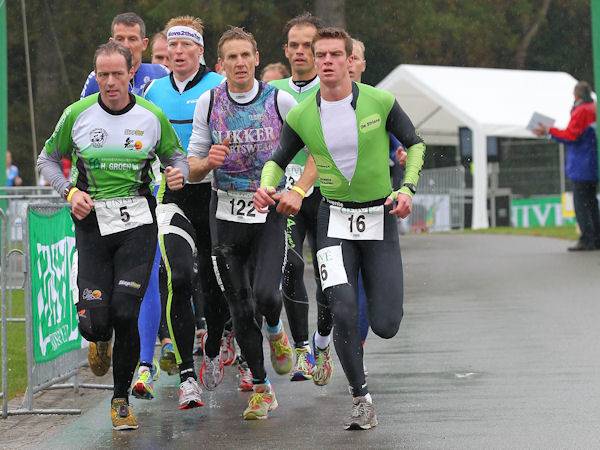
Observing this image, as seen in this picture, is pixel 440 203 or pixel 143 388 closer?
pixel 143 388

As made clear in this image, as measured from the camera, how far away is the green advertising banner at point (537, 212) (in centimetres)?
3762

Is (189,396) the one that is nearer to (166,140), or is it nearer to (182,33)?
(166,140)

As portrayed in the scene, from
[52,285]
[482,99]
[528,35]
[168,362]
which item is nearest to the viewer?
[52,285]

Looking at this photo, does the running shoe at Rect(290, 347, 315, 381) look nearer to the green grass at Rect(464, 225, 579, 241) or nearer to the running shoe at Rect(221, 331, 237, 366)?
the running shoe at Rect(221, 331, 237, 366)

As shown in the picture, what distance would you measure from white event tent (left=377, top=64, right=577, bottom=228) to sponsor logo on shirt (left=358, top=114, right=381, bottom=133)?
25.5 meters

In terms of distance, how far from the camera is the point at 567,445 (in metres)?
7.30

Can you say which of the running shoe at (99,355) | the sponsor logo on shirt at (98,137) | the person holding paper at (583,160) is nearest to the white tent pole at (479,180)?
the person holding paper at (583,160)

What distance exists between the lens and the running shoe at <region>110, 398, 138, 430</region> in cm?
838

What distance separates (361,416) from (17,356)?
5.58 metres

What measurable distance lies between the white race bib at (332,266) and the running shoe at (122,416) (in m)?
1.32

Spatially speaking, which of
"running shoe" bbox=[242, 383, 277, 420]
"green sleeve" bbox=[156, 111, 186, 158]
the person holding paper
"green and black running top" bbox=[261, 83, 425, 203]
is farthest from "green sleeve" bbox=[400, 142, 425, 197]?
the person holding paper

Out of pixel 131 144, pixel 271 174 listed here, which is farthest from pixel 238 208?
pixel 131 144

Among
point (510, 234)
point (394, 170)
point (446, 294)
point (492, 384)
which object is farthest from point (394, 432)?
point (510, 234)

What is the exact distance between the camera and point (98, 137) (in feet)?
27.7
